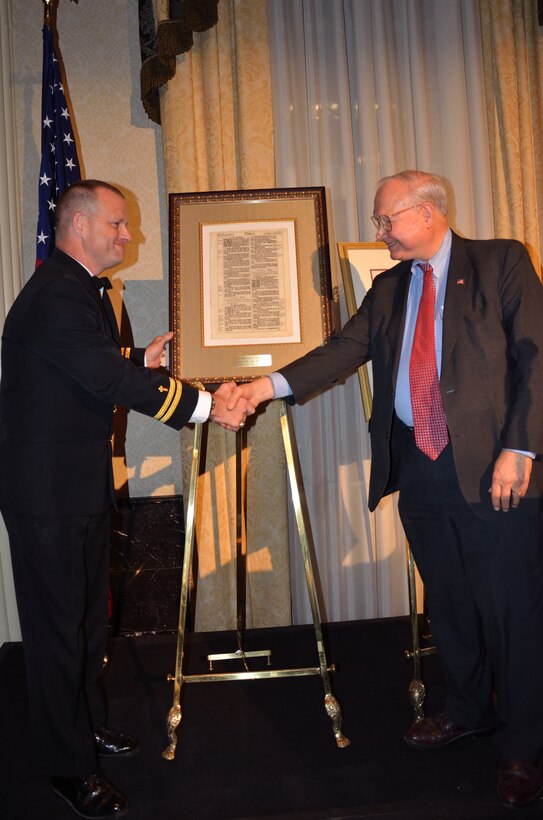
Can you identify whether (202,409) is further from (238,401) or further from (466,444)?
(466,444)

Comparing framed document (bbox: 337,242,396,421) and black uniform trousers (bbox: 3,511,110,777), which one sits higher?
framed document (bbox: 337,242,396,421)

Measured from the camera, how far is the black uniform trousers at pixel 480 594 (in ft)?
Answer: 7.04

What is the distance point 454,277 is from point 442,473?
640mm

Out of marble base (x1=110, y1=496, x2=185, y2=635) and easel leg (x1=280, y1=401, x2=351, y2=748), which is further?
marble base (x1=110, y1=496, x2=185, y2=635)

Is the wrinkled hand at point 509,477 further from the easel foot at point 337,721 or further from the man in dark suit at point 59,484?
the man in dark suit at point 59,484

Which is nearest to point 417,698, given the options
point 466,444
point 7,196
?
point 466,444

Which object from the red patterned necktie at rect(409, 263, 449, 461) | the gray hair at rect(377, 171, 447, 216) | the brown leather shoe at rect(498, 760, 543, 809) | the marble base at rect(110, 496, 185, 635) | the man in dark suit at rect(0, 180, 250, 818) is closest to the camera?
the brown leather shoe at rect(498, 760, 543, 809)

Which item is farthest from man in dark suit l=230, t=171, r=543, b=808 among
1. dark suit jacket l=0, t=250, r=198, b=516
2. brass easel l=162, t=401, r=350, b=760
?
dark suit jacket l=0, t=250, r=198, b=516

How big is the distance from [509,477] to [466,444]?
0.17 metres

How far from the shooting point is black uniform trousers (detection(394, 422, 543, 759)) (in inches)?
84.5

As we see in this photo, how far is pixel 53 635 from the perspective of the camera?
217 centimetres

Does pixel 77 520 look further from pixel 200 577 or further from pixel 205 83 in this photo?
pixel 205 83

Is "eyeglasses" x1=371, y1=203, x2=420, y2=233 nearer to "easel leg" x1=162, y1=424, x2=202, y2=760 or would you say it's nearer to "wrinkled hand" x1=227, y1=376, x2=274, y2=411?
"wrinkled hand" x1=227, y1=376, x2=274, y2=411

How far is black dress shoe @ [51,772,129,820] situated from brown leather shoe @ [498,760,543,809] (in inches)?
44.1
